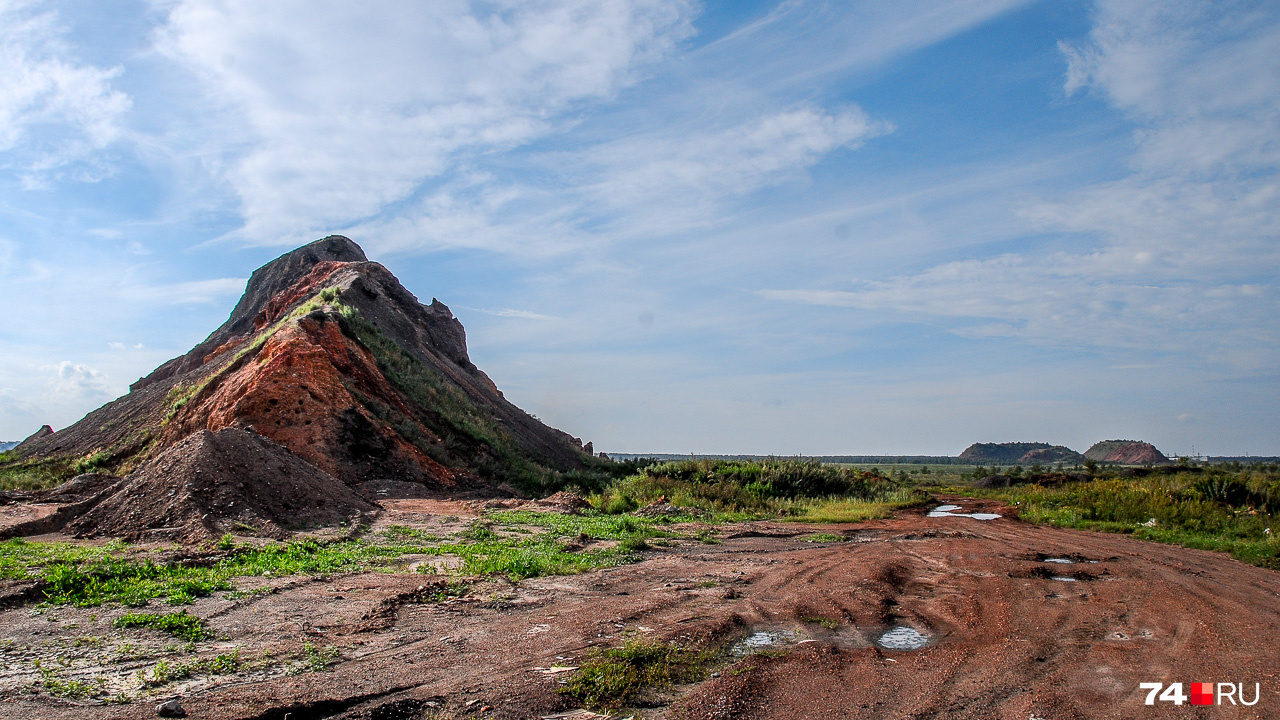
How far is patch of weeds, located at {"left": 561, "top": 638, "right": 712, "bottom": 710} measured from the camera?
14.3 ft

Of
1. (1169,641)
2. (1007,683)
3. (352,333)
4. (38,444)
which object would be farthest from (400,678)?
(38,444)

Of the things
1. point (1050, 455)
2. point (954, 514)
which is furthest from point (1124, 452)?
point (954, 514)

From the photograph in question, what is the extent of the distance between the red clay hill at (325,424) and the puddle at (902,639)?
1065 cm

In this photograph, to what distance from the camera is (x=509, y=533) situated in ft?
43.5

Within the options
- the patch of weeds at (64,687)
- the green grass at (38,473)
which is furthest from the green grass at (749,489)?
the green grass at (38,473)

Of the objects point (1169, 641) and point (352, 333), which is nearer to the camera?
point (1169, 641)

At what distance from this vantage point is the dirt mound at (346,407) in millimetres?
24094

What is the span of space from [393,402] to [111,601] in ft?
77.5

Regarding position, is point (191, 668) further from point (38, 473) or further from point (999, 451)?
point (999, 451)

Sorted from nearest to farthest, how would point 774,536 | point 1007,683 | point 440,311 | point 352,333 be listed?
point 1007,683 → point 774,536 → point 352,333 → point 440,311

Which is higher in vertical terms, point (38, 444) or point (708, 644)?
point (38, 444)

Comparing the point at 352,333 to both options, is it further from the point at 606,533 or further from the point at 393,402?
the point at 606,533

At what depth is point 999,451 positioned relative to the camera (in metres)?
152

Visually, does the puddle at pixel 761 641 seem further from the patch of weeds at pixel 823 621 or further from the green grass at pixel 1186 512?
the green grass at pixel 1186 512
